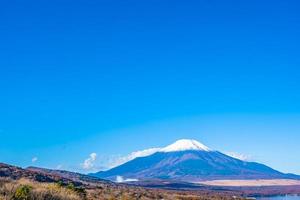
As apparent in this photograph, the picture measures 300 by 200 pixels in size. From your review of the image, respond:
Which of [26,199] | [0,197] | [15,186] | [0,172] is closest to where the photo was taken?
[0,197]

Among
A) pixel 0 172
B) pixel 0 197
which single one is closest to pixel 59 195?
pixel 0 197

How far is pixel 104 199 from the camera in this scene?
45688mm

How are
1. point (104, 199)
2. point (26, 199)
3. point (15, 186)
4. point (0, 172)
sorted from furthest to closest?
point (0, 172) → point (104, 199) → point (15, 186) → point (26, 199)

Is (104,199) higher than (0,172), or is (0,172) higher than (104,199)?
(0,172)

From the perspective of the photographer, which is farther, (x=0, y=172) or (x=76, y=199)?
(x=0, y=172)

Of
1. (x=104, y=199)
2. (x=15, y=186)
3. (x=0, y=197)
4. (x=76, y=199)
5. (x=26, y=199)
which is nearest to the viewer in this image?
(x=0, y=197)

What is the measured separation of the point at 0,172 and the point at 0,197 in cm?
5565

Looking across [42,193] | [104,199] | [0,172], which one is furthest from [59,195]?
[0,172]

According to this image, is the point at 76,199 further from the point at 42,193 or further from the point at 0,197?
the point at 0,197

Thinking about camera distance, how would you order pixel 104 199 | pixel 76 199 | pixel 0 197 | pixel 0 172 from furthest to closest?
pixel 0 172, pixel 104 199, pixel 76 199, pixel 0 197

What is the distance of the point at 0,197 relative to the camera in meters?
23.9

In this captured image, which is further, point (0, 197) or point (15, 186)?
point (15, 186)

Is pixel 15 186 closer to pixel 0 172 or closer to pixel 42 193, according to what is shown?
pixel 42 193

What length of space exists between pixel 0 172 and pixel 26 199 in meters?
54.3
